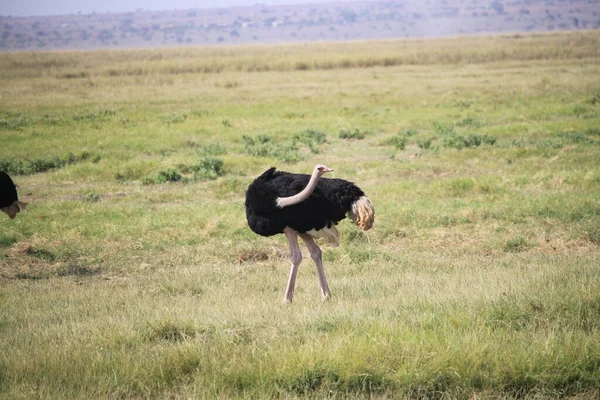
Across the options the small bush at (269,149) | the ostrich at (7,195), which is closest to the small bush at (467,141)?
the small bush at (269,149)

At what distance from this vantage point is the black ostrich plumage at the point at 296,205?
7.57 m

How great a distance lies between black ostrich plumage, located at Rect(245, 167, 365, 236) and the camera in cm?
757

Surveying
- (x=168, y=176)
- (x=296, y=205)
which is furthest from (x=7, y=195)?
(x=168, y=176)

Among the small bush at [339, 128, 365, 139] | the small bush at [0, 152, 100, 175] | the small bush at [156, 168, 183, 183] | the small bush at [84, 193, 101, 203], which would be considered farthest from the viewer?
the small bush at [339, 128, 365, 139]

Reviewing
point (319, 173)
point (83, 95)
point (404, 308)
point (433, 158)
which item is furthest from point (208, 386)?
point (83, 95)

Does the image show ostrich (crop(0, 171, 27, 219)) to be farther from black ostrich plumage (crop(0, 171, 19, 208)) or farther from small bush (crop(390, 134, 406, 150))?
small bush (crop(390, 134, 406, 150))

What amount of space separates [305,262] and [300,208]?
2.83m

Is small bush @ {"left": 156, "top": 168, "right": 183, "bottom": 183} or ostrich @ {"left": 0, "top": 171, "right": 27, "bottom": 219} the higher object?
ostrich @ {"left": 0, "top": 171, "right": 27, "bottom": 219}

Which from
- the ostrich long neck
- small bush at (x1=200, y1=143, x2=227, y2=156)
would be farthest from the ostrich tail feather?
small bush at (x1=200, y1=143, x2=227, y2=156)

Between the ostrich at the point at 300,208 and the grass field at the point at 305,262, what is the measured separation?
684 millimetres

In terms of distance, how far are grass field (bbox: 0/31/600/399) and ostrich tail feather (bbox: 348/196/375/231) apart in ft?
2.48

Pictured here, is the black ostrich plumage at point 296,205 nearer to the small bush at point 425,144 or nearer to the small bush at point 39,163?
the small bush at point 39,163

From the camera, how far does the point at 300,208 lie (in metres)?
7.54

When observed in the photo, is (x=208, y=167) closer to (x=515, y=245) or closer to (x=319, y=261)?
(x=515, y=245)
